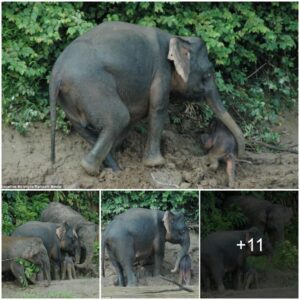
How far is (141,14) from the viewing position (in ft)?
36.4

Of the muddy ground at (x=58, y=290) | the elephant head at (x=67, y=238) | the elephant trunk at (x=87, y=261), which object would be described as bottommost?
the muddy ground at (x=58, y=290)

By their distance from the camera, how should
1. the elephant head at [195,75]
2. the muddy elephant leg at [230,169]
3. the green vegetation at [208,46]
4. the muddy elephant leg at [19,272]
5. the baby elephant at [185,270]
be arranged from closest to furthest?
the baby elephant at [185,270] < the muddy elephant leg at [19,272] < the elephant head at [195,75] < the muddy elephant leg at [230,169] < the green vegetation at [208,46]

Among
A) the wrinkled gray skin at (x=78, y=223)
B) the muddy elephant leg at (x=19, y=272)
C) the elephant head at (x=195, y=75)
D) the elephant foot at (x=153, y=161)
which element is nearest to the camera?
the muddy elephant leg at (x=19, y=272)

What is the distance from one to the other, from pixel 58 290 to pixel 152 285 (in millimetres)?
863

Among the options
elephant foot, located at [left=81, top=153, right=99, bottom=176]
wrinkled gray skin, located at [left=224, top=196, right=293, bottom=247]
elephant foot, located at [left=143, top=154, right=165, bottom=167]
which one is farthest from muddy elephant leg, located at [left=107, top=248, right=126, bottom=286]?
elephant foot, located at [left=143, top=154, right=165, bottom=167]

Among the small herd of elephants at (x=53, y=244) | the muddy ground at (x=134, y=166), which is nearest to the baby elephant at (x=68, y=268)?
the small herd of elephants at (x=53, y=244)

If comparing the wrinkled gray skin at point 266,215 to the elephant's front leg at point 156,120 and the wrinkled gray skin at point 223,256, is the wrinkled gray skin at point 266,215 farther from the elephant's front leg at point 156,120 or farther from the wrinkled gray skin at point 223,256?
the elephant's front leg at point 156,120

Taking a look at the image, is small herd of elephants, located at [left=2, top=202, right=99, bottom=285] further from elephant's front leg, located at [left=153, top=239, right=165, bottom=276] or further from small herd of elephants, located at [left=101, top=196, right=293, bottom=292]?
elephant's front leg, located at [left=153, top=239, right=165, bottom=276]

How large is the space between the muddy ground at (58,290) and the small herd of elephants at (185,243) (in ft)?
0.69

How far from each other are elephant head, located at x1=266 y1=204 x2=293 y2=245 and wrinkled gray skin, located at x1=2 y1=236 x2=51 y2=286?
82.4 inches

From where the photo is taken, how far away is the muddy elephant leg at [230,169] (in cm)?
1003

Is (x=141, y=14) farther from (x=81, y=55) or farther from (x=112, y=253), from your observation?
(x=112, y=253)

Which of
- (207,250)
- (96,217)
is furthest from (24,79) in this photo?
(207,250)

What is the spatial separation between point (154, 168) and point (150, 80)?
922 mm
